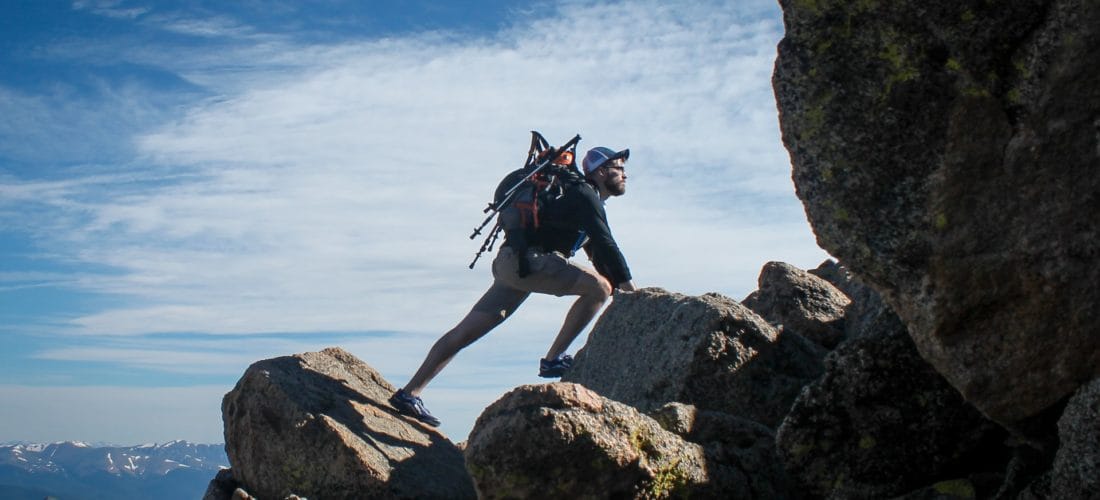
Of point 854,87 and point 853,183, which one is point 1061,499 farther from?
point 854,87

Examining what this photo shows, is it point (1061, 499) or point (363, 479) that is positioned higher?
point (363, 479)

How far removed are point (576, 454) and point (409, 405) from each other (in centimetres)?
613

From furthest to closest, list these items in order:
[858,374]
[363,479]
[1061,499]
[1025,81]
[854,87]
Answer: [363,479]
[858,374]
[854,87]
[1025,81]
[1061,499]

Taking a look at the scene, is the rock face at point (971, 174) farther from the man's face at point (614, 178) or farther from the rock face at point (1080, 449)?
the man's face at point (614, 178)

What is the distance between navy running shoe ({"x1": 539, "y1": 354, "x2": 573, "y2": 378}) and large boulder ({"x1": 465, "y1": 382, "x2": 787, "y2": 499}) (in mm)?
6777

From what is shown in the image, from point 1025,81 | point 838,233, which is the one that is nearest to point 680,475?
point 838,233

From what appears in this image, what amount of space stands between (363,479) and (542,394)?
3936 millimetres

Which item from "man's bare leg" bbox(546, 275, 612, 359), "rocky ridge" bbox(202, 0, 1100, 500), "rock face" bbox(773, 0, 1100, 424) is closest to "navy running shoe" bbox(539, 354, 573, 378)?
"man's bare leg" bbox(546, 275, 612, 359)

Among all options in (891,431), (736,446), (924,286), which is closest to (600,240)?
(736,446)

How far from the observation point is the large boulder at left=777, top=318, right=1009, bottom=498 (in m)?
8.06

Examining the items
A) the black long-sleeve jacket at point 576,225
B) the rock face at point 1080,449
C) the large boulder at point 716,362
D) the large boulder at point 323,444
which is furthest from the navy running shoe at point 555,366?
the rock face at point 1080,449

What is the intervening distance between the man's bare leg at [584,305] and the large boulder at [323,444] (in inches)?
114

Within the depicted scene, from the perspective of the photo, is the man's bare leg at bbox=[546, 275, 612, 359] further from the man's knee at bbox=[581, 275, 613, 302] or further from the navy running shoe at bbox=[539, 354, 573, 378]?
the navy running shoe at bbox=[539, 354, 573, 378]

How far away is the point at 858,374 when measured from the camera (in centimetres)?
820
